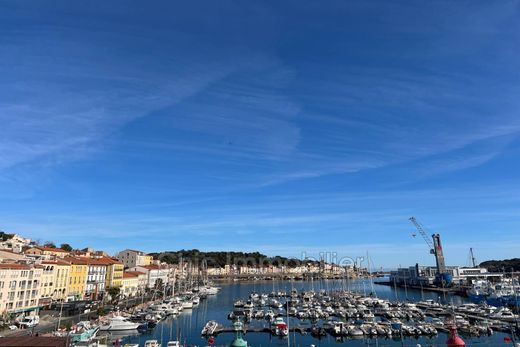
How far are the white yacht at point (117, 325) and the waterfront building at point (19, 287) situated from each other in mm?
11556

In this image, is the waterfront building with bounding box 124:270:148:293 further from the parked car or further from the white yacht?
the parked car

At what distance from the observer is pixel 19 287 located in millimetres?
51094

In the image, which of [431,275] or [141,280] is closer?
[141,280]

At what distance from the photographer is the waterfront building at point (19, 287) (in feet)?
157

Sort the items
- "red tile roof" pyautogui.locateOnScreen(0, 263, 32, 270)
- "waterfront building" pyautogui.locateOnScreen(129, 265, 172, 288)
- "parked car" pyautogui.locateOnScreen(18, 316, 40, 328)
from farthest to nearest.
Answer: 1. "waterfront building" pyautogui.locateOnScreen(129, 265, 172, 288)
2. "red tile roof" pyautogui.locateOnScreen(0, 263, 32, 270)
3. "parked car" pyautogui.locateOnScreen(18, 316, 40, 328)

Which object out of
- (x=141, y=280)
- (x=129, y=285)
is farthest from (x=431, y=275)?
(x=129, y=285)

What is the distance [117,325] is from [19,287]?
14239mm

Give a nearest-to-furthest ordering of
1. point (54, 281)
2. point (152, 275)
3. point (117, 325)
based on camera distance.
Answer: point (117, 325) < point (54, 281) < point (152, 275)

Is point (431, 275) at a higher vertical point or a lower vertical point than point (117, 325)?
higher

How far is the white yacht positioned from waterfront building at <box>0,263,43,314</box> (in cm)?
1156

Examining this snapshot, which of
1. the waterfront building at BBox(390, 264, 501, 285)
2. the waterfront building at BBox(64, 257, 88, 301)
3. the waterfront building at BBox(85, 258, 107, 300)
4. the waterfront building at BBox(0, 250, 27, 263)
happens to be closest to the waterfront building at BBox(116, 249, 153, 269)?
the waterfront building at BBox(85, 258, 107, 300)

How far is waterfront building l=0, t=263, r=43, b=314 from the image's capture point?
47.8 metres

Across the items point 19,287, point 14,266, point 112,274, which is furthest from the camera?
point 112,274

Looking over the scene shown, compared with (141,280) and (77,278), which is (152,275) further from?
(77,278)
